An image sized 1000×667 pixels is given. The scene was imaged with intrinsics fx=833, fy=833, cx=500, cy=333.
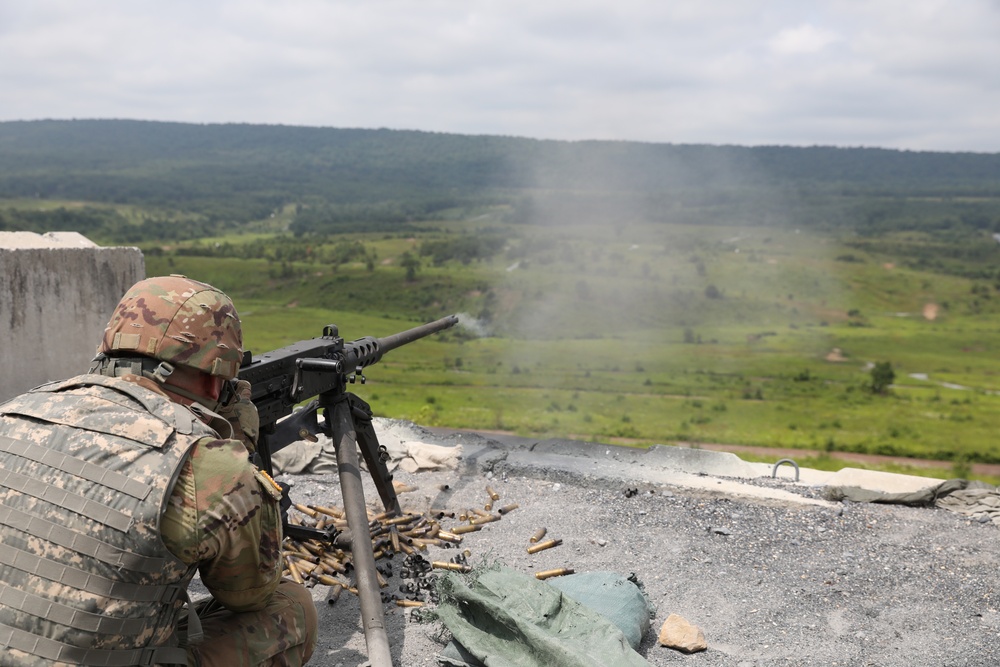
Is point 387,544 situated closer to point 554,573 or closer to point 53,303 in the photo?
point 554,573

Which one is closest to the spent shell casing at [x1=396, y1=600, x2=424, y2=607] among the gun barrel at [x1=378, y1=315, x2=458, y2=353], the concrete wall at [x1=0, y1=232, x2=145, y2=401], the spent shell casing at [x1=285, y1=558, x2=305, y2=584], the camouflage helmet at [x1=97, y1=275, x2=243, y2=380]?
the spent shell casing at [x1=285, y1=558, x2=305, y2=584]

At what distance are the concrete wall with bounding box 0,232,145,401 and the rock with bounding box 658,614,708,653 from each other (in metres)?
4.67

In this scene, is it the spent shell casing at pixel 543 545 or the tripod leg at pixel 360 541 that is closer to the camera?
the tripod leg at pixel 360 541

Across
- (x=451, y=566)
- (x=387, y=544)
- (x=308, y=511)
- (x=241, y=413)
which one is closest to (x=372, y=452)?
(x=387, y=544)

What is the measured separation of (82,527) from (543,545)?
12.9 feet

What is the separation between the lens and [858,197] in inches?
4909

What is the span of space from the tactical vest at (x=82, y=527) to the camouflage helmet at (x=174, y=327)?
312 millimetres

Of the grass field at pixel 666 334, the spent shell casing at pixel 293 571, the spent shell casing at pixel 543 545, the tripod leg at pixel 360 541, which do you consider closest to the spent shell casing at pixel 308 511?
the spent shell casing at pixel 293 571

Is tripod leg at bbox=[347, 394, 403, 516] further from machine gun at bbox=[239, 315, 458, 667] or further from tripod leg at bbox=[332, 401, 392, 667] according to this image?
tripod leg at bbox=[332, 401, 392, 667]

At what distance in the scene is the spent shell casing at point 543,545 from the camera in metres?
5.94

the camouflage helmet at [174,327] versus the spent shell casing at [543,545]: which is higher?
the camouflage helmet at [174,327]

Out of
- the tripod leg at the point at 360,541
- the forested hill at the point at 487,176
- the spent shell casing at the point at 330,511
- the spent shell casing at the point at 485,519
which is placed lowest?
the spent shell casing at the point at 485,519

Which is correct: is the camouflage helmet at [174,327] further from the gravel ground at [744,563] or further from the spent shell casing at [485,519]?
the spent shell casing at [485,519]

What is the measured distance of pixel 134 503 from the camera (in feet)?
8.22
